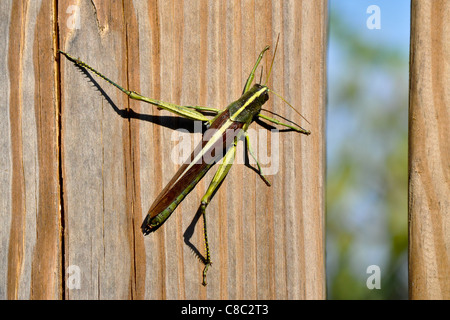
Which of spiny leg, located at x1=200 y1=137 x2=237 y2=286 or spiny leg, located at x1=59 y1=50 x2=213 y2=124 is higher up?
spiny leg, located at x1=59 y1=50 x2=213 y2=124

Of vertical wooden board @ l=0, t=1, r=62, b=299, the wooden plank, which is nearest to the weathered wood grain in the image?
vertical wooden board @ l=0, t=1, r=62, b=299

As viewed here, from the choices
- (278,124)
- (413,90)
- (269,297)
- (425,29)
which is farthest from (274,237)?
(425,29)

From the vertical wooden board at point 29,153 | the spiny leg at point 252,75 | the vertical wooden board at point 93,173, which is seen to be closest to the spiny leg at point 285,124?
the spiny leg at point 252,75

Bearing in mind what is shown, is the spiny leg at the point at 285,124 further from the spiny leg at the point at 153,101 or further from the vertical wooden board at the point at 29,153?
the vertical wooden board at the point at 29,153

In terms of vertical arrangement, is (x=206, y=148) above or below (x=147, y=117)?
below

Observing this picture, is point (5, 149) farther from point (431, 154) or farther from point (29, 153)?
point (431, 154)

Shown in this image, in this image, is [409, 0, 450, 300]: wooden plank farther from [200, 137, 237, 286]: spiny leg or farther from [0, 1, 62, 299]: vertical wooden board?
[0, 1, 62, 299]: vertical wooden board

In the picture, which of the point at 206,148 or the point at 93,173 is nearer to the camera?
the point at 93,173

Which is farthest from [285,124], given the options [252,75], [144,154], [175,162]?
[144,154]
